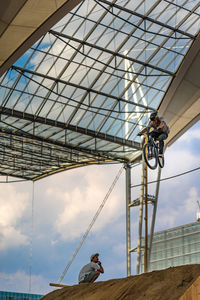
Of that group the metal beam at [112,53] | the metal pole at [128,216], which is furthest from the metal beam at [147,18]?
the metal pole at [128,216]

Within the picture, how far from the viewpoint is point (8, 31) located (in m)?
19.6

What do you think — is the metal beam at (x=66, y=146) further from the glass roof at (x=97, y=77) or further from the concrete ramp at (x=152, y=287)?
the concrete ramp at (x=152, y=287)

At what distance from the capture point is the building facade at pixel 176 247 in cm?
4531

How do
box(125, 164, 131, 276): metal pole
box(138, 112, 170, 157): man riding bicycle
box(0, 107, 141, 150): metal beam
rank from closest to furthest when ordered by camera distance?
box(138, 112, 170, 157): man riding bicycle
box(0, 107, 141, 150): metal beam
box(125, 164, 131, 276): metal pole

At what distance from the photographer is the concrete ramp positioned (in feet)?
26.8

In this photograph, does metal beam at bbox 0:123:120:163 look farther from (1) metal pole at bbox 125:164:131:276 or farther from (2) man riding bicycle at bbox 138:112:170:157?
(2) man riding bicycle at bbox 138:112:170:157

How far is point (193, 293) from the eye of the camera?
26.1 feet

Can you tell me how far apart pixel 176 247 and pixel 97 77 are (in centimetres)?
1939

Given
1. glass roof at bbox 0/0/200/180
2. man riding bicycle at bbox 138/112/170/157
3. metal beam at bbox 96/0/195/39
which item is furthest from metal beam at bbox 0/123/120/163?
man riding bicycle at bbox 138/112/170/157

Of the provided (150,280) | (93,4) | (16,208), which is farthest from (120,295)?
(16,208)

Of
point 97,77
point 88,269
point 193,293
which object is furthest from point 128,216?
point 193,293

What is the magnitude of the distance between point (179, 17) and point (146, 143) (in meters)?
16.0

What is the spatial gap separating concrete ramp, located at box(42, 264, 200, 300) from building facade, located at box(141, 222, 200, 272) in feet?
115

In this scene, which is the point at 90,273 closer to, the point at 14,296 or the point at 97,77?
the point at 97,77
